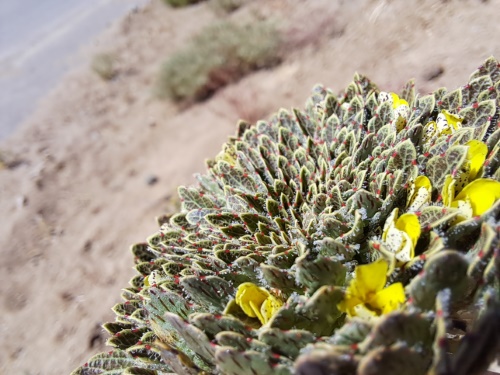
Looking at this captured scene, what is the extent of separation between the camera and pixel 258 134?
2639 millimetres

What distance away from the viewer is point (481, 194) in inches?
61.7

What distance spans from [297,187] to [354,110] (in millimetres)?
578

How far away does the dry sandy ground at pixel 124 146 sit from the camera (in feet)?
11.8

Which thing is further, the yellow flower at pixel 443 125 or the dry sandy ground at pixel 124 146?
the dry sandy ground at pixel 124 146

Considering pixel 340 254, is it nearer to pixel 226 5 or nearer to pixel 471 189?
pixel 471 189

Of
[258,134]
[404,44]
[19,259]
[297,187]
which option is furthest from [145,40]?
[297,187]

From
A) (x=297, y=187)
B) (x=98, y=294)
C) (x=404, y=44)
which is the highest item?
(x=297, y=187)

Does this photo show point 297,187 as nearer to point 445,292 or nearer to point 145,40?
point 445,292

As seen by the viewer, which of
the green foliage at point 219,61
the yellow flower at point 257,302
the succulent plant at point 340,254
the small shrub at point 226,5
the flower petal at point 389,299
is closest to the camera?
the succulent plant at point 340,254

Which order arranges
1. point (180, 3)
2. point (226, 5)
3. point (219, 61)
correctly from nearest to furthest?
point (219, 61) < point (226, 5) < point (180, 3)

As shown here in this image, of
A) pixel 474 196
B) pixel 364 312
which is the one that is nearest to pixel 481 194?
pixel 474 196

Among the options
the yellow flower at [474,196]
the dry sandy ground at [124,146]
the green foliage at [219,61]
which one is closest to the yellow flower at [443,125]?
the yellow flower at [474,196]

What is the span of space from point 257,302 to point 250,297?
0.04m

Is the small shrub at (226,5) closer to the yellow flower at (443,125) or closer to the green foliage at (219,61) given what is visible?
the green foliage at (219,61)
